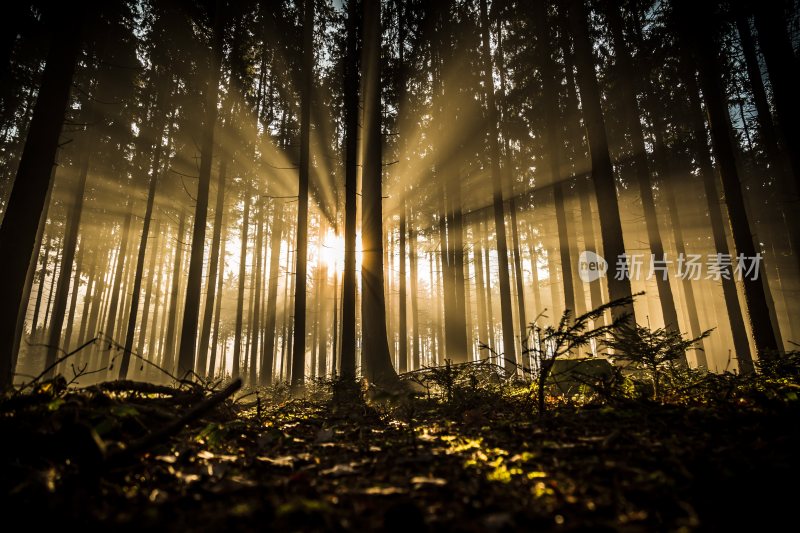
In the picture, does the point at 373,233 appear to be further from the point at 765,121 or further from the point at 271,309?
the point at 765,121

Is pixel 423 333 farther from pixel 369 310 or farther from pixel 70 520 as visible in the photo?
pixel 70 520

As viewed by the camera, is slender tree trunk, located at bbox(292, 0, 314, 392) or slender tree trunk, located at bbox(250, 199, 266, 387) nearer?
slender tree trunk, located at bbox(292, 0, 314, 392)

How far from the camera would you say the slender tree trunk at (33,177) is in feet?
16.1

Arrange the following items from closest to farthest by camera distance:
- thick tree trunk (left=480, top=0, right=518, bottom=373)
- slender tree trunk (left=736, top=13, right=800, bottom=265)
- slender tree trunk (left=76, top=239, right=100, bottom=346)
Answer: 1. slender tree trunk (left=736, top=13, right=800, bottom=265)
2. thick tree trunk (left=480, top=0, right=518, bottom=373)
3. slender tree trunk (left=76, top=239, right=100, bottom=346)

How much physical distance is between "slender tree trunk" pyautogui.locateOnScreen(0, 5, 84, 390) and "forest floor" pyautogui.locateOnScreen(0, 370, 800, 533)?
12.9 feet

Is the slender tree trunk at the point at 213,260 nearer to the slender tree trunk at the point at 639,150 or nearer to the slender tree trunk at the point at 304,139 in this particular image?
the slender tree trunk at the point at 304,139

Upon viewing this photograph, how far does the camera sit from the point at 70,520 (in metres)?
1.30

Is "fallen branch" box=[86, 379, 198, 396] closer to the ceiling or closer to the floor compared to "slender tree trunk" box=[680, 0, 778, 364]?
closer to the floor

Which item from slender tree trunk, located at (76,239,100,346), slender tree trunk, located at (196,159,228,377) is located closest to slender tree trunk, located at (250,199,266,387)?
slender tree trunk, located at (196,159,228,377)

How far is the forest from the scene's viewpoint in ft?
5.50

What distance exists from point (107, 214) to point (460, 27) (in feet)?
74.0

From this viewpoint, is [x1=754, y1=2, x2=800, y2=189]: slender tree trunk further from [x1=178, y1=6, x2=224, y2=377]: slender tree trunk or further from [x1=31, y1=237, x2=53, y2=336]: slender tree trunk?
[x1=31, y1=237, x2=53, y2=336]: slender tree trunk

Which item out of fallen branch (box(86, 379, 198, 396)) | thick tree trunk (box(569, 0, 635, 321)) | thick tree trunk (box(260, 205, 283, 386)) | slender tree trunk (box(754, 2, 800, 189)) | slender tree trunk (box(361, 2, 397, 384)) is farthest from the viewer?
thick tree trunk (box(260, 205, 283, 386))

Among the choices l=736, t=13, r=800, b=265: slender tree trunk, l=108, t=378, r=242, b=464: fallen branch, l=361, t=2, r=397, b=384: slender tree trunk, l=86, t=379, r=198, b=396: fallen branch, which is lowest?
l=108, t=378, r=242, b=464: fallen branch
